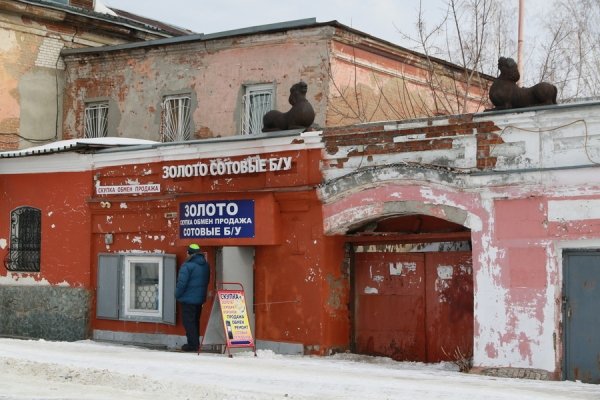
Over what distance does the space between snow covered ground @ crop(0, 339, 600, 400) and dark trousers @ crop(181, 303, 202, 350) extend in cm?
108

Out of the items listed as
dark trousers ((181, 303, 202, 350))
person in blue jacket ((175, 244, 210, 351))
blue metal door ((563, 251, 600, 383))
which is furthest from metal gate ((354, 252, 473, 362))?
dark trousers ((181, 303, 202, 350))

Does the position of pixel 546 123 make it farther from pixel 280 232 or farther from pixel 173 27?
pixel 173 27

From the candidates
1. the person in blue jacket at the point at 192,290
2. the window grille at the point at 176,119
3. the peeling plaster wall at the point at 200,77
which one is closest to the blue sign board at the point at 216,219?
the person in blue jacket at the point at 192,290

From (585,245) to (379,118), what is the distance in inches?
390

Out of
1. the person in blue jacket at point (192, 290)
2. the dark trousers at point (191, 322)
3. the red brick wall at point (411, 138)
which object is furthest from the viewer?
the dark trousers at point (191, 322)

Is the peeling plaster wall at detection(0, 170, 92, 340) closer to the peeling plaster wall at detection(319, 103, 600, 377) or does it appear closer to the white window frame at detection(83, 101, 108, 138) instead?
the white window frame at detection(83, 101, 108, 138)

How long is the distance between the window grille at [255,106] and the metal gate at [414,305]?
601cm

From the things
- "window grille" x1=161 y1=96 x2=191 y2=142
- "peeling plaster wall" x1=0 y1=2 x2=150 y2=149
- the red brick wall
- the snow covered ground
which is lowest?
the snow covered ground

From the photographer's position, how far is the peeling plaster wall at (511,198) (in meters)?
13.1

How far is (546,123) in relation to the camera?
43.9 feet

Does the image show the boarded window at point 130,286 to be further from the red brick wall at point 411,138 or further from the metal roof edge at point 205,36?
the metal roof edge at point 205,36

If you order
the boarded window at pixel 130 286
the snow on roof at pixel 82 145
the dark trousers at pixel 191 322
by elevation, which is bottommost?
the dark trousers at pixel 191 322

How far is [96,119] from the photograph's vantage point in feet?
77.7

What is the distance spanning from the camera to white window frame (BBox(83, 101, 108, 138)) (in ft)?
77.3
